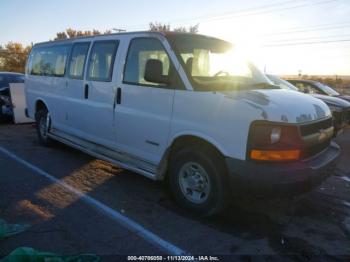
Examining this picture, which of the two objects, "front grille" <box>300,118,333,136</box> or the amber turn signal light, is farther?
"front grille" <box>300,118,333,136</box>

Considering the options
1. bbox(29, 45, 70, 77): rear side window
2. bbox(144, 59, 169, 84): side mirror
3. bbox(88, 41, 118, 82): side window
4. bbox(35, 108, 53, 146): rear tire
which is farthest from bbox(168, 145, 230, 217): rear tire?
bbox(35, 108, 53, 146): rear tire

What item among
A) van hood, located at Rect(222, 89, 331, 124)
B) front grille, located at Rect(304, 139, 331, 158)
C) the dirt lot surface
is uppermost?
van hood, located at Rect(222, 89, 331, 124)

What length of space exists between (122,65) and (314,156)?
2760mm

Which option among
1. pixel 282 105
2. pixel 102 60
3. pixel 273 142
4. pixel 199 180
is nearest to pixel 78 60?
pixel 102 60

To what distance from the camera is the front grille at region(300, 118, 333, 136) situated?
3.73m

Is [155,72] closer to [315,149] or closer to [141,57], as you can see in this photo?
[141,57]

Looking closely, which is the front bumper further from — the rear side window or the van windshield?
the rear side window

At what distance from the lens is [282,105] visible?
3.75 metres

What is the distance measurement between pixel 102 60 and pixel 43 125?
2.88 m

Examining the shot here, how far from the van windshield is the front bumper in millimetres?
1029

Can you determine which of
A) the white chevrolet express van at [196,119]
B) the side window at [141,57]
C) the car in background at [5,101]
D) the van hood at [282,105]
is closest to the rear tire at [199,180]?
the white chevrolet express van at [196,119]

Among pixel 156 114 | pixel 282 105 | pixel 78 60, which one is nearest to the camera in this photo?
pixel 282 105

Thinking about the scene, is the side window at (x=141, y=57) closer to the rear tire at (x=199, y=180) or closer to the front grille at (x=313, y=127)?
the rear tire at (x=199, y=180)

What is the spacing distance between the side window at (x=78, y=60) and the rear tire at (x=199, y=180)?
2569mm
